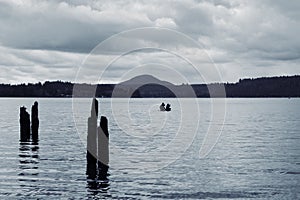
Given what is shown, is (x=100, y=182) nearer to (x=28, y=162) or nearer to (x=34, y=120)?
(x=28, y=162)

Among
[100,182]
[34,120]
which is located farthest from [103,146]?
[34,120]

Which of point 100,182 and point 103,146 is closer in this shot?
point 100,182

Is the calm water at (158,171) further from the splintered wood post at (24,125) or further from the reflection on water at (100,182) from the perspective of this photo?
the splintered wood post at (24,125)

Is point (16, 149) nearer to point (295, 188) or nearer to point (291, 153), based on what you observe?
point (291, 153)

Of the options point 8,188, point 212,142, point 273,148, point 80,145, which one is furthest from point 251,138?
point 8,188

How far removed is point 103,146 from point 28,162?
7.02m

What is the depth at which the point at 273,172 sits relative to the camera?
36406 mm

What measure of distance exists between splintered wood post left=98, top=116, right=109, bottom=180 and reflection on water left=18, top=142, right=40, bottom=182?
4.38m

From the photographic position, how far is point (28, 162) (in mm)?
40625

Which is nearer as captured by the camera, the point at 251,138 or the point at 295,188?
the point at 295,188

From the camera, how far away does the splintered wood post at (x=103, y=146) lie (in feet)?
116

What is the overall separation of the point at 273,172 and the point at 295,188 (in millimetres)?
6144

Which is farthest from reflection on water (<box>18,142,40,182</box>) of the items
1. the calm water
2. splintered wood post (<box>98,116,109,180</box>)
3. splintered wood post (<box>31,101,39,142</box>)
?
splintered wood post (<box>98,116,109,180</box>)

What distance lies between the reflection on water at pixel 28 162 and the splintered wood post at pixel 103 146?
438 cm
